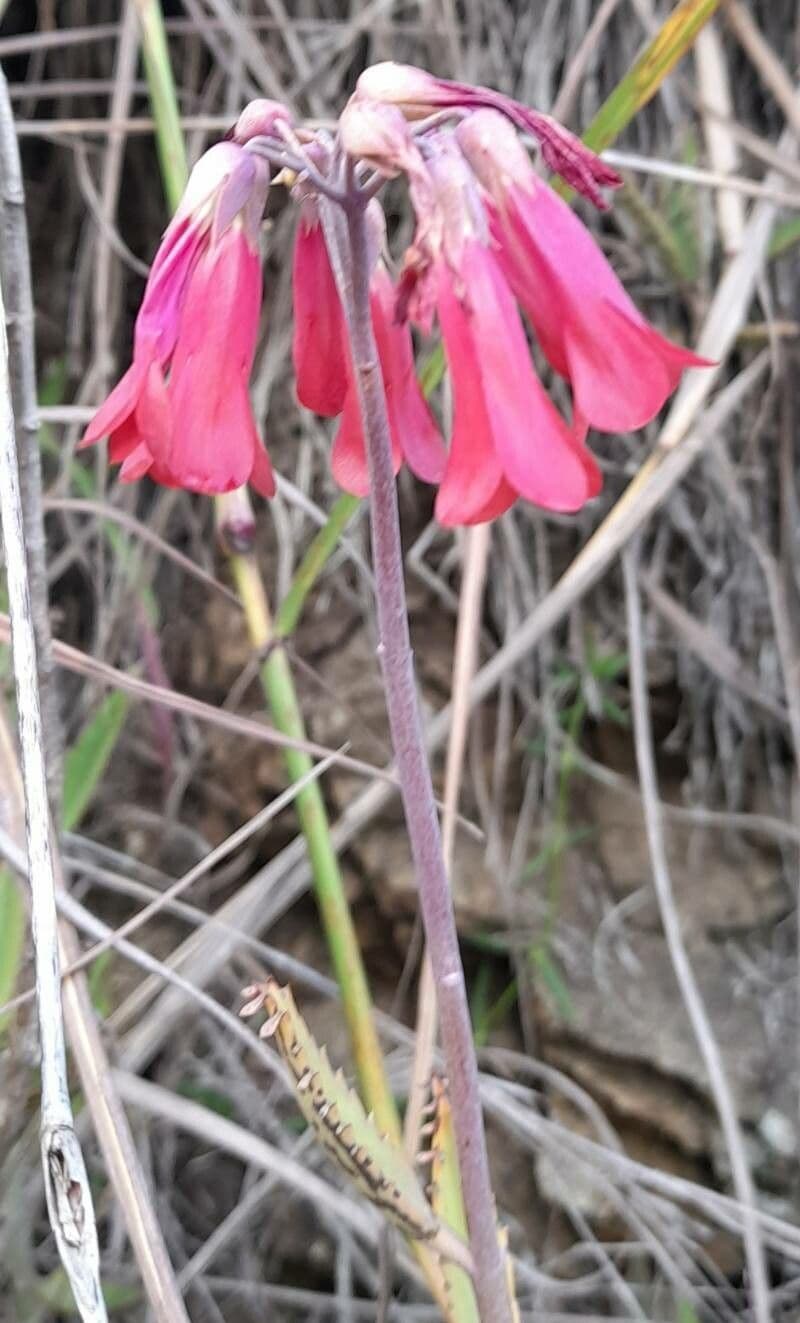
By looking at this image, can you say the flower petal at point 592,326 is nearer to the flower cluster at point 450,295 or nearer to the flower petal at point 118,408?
the flower cluster at point 450,295

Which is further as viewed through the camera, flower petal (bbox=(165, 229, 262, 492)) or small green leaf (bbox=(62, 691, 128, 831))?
small green leaf (bbox=(62, 691, 128, 831))

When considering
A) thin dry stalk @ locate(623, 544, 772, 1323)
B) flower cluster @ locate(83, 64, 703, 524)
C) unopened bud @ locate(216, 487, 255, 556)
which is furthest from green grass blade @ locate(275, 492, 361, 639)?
thin dry stalk @ locate(623, 544, 772, 1323)

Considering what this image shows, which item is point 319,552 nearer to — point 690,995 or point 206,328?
point 206,328

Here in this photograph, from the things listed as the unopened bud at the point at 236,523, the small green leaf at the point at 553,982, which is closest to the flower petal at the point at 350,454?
the unopened bud at the point at 236,523

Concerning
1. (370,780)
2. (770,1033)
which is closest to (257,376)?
(370,780)

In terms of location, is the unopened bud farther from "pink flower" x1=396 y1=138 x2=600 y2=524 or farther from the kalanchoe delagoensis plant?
"pink flower" x1=396 y1=138 x2=600 y2=524

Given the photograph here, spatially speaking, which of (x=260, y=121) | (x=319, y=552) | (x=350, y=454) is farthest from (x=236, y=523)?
(x=260, y=121)

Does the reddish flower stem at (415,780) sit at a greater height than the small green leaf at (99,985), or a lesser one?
greater
